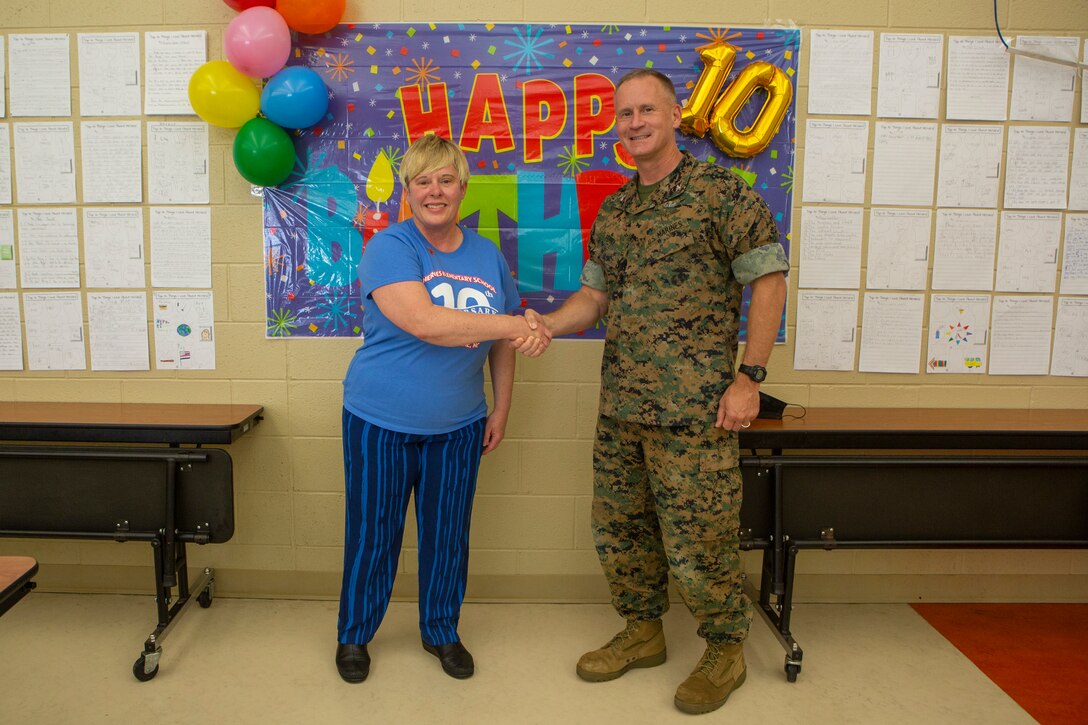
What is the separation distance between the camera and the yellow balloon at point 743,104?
268cm

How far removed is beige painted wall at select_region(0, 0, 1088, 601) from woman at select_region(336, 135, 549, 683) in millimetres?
497

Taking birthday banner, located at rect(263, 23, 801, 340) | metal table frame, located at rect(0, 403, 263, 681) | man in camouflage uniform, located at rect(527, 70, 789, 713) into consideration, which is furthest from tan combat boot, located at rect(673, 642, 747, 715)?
metal table frame, located at rect(0, 403, 263, 681)

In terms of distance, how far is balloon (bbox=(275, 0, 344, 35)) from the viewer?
8.26 feet

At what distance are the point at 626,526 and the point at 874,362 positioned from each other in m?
1.31

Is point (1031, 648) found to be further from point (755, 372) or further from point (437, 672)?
point (437, 672)

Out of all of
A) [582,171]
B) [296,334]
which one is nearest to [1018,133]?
[582,171]

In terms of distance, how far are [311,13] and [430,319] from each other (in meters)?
1.32

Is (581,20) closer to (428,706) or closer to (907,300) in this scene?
(907,300)

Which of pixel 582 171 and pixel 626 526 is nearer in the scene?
pixel 626 526

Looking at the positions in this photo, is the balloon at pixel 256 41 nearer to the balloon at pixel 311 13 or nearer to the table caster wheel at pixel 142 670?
the balloon at pixel 311 13

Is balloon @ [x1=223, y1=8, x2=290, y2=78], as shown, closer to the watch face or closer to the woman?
the woman

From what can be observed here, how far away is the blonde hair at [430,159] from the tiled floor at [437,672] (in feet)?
5.42

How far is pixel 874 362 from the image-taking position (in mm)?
2875

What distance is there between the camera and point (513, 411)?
2893 mm
